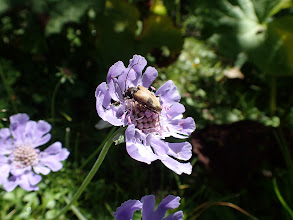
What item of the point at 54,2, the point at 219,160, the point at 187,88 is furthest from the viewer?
the point at 187,88

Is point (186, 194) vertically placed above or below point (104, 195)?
below

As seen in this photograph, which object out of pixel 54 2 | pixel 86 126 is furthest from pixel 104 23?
pixel 86 126

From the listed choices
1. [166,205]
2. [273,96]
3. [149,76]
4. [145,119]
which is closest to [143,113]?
[145,119]

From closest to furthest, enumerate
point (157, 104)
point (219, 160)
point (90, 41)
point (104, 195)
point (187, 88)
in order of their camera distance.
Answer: point (157, 104) → point (104, 195) → point (219, 160) → point (90, 41) → point (187, 88)

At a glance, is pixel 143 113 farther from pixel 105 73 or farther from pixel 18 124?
pixel 105 73

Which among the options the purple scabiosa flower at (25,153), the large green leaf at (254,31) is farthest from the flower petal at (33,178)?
the large green leaf at (254,31)

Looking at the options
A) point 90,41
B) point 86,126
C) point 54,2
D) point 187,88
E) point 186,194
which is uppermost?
point 54,2

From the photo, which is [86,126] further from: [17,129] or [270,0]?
[270,0]

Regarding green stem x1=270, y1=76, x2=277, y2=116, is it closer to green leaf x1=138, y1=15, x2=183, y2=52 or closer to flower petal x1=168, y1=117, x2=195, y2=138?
green leaf x1=138, y1=15, x2=183, y2=52

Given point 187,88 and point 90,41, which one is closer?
point 90,41
